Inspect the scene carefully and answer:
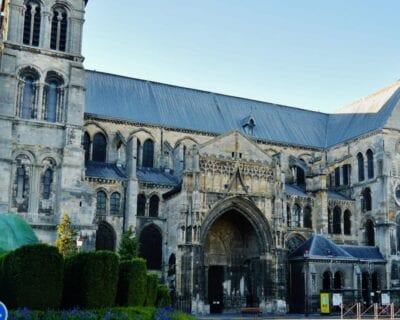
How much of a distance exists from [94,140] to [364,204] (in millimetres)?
26481

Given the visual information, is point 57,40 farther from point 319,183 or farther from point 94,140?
point 319,183

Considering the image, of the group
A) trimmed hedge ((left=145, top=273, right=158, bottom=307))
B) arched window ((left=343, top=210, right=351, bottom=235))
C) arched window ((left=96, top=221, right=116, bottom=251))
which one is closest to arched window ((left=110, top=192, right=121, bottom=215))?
arched window ((left=96, top=221, right=116, bottom=251))

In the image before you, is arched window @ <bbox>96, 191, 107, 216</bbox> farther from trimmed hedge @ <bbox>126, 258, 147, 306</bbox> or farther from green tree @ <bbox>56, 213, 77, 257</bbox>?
trimmed hedge @ <bbox>126, 258, 147, 306</bbox>

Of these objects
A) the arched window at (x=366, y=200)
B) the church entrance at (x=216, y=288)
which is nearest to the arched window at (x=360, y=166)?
the arched window at (x=366, y=200)

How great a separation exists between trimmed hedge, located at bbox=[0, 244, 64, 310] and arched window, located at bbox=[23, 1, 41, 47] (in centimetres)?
2848

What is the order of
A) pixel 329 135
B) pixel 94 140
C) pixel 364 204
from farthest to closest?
1. pixel 329 135
2. pixel 364 204
3. pixel 94 140

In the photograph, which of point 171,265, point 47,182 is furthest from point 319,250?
point 47,182

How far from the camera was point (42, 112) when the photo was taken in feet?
138

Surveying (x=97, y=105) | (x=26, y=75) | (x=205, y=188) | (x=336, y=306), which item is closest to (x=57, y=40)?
(x=26, y=75)

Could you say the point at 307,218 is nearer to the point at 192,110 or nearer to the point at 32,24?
the point at 192,110

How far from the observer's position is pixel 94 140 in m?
49.5

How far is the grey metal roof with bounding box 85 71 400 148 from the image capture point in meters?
52.9

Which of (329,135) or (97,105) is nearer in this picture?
(97,105)

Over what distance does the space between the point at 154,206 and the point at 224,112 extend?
54.2ft
